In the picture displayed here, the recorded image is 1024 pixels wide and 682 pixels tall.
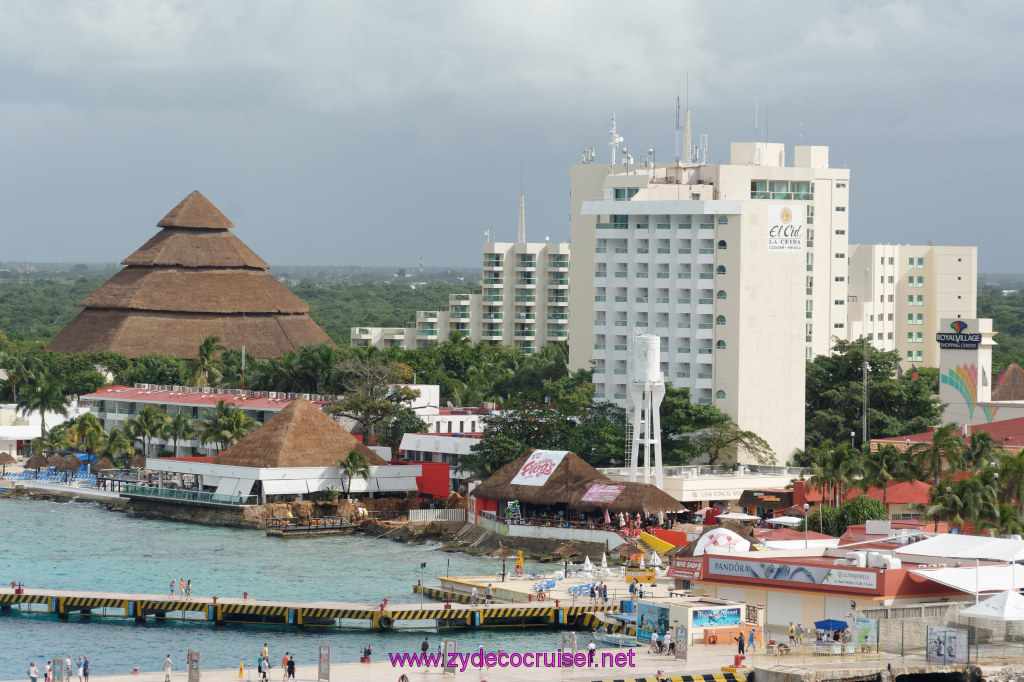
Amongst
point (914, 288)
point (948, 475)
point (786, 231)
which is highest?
point (914, 288)

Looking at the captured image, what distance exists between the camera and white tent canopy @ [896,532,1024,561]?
60.6 metres

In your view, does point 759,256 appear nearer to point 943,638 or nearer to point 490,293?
point 943,638

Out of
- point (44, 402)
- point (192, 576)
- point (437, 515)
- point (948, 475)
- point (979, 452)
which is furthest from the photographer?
point (44, 402)

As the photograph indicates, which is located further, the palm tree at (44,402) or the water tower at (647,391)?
the palm tree at (44,402)

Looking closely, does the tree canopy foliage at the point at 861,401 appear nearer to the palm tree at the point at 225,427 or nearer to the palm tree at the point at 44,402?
the palm tree at the point at 225,427

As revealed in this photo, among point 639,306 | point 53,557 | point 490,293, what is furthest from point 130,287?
point 53,557

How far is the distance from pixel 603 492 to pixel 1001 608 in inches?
1306

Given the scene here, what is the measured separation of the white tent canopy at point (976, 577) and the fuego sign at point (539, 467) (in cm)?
3216

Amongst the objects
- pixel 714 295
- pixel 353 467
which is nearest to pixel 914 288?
pixel 714 295

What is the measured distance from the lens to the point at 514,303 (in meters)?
178

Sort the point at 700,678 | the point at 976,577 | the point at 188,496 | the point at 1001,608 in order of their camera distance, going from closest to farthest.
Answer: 1. the point at 700,678
2. the point at 1001,608
3. the point at 976,577
4. the point at 188,496

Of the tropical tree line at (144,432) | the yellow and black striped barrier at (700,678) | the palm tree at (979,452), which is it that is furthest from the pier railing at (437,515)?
the yellow and black striped barrier at (700,678)

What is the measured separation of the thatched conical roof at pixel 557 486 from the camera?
86.6 metres

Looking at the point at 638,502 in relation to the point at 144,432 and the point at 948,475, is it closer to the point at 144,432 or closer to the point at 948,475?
the point at 948,475
